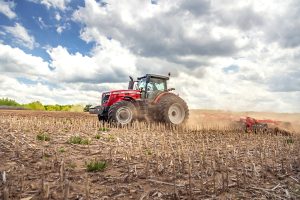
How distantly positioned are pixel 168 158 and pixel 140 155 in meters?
0.81

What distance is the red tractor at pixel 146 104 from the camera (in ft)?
50.1

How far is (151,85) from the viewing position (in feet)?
54.3

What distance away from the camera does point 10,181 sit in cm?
553

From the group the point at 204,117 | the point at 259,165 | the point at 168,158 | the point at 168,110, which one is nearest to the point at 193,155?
the point at 168,158

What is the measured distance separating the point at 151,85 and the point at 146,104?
1.19m

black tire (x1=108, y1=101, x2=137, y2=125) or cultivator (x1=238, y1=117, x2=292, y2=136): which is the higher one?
black tire (x1=108, y1=101, x2=137, y2=125)

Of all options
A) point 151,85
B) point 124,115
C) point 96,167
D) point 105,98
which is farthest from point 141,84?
point 96,167

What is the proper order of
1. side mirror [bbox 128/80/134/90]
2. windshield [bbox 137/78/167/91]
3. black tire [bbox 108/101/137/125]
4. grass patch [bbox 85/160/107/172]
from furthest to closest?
side mirror [bbox 128/80/134/90] < windshield [bbox 137/78/167/91] < black tire [bbox 108/101/137/125] < grass patch [bbox 85/160/107/172]

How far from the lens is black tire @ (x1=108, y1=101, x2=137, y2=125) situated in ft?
49.3

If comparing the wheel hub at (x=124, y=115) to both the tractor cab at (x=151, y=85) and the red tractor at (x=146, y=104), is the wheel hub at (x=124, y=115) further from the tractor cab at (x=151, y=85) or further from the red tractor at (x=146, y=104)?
the tractor cab at (x=151, y=85)

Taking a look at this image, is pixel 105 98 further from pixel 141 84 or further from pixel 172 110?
pixel 172 110

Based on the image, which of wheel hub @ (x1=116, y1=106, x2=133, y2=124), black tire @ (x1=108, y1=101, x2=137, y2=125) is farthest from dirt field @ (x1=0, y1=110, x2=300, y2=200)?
wheel hub @ (x1=116, y1=106, x2=133, y2=124)

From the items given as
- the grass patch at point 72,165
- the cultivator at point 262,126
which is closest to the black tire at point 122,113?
the cultivator at point 262,126

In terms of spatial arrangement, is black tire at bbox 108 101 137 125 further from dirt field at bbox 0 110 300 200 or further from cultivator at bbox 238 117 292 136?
dirt field at bbox 0 110 300 200
